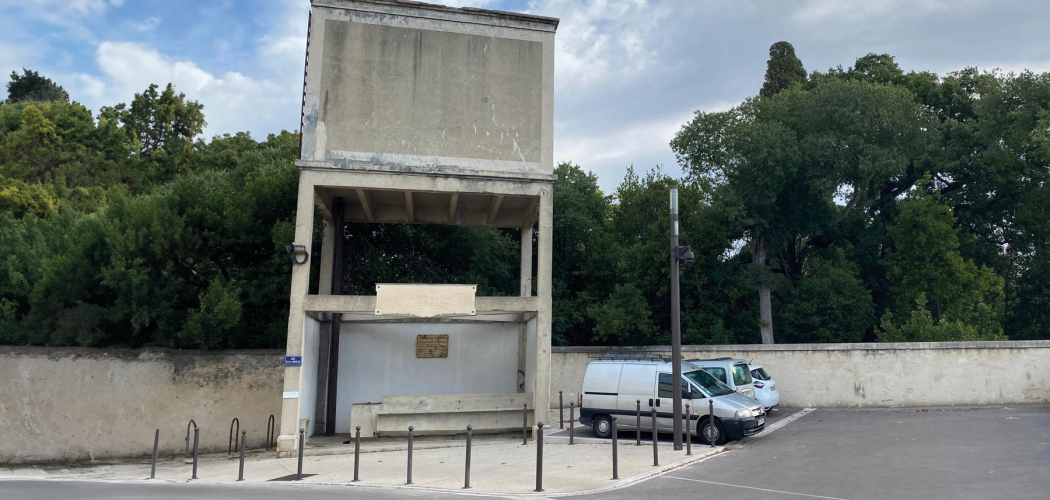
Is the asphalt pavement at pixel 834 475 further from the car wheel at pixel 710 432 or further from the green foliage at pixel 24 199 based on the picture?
the green foliage at pixel 24 199

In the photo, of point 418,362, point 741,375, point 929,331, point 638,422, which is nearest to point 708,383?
point 638,422

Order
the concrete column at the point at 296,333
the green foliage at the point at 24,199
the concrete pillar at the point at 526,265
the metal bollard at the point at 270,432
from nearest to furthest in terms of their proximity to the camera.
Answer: the concrete column at the point at 296,333
the metal bollard at the point at 270,432
the concrete pillar at the point at 526,265
the green foliage at the point at 24,199

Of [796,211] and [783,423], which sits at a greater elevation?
[796,211]

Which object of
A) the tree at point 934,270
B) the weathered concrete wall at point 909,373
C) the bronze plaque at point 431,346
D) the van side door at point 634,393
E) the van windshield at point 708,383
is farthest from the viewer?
the tree at point 934,270

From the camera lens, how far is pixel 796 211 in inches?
1147

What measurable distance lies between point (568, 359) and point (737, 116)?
15848 mm

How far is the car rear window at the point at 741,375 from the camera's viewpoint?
17562 millimetres

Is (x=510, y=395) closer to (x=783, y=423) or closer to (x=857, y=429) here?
(x=783, y=423)

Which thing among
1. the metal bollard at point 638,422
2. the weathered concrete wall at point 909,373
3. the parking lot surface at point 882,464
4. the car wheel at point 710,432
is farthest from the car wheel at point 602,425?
the weathered concrete wall at point 909,373

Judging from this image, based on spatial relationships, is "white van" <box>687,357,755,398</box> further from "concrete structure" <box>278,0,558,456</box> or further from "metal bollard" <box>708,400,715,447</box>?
"concrete structure" <box>278,0,558,456</box>

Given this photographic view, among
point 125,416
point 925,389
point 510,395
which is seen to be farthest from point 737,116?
point 125,416

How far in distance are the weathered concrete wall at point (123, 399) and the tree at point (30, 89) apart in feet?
147

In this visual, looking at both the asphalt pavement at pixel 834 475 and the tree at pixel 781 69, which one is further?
the tree at pixel 781 69

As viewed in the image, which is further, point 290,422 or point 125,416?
point 125,416
